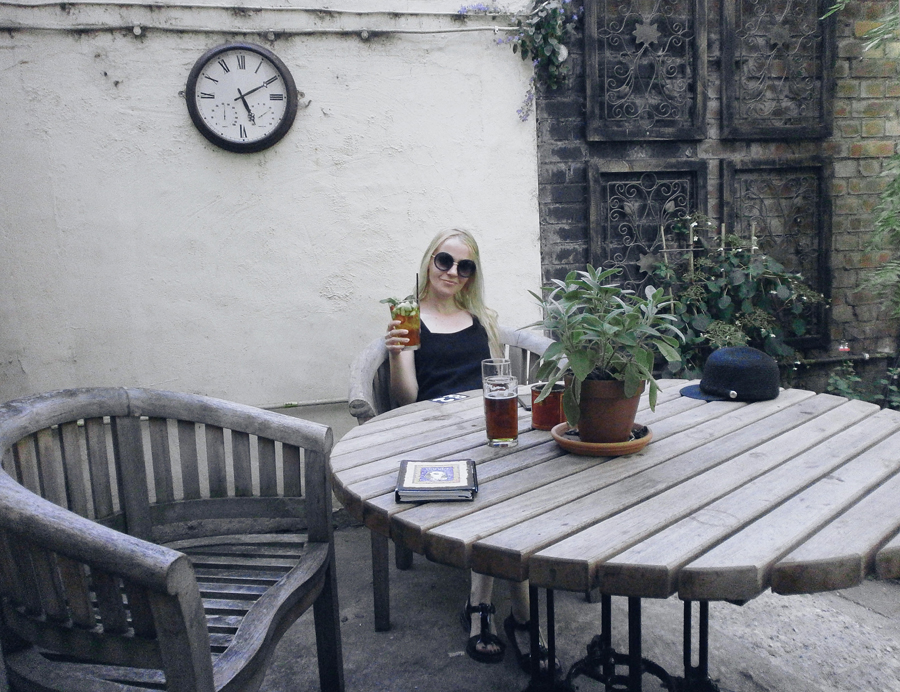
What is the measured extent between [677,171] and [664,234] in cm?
31

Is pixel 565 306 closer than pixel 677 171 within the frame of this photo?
Yes

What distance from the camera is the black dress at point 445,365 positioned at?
95.3 inches

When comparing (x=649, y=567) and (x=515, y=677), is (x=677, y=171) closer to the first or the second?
(x=515, y=677)

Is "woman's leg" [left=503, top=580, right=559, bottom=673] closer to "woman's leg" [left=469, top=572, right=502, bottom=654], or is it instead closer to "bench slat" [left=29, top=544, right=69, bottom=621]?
Result: "woman's leg" [left=469, top=572, right=502, bottom=654]

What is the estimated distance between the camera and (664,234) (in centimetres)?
336

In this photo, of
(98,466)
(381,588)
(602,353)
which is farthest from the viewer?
(381,588)

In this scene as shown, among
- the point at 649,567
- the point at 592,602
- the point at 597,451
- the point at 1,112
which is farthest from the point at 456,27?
the point at 649,567

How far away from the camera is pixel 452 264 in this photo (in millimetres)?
2371

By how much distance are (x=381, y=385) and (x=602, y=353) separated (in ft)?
4.04

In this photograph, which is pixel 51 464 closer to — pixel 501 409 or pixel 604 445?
pixel 501 409

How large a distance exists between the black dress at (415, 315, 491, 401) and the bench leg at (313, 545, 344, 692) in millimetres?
835

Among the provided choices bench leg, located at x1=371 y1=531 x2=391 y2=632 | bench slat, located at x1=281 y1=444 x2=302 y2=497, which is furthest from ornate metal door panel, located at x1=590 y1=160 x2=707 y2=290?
bench slat, located at x1=281 y1=444 x2=302 y2=497

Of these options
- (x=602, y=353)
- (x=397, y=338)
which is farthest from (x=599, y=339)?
(x=397, y=338)

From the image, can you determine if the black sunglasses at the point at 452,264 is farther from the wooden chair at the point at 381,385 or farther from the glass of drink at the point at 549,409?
the glass of drink at the point at 549,409
